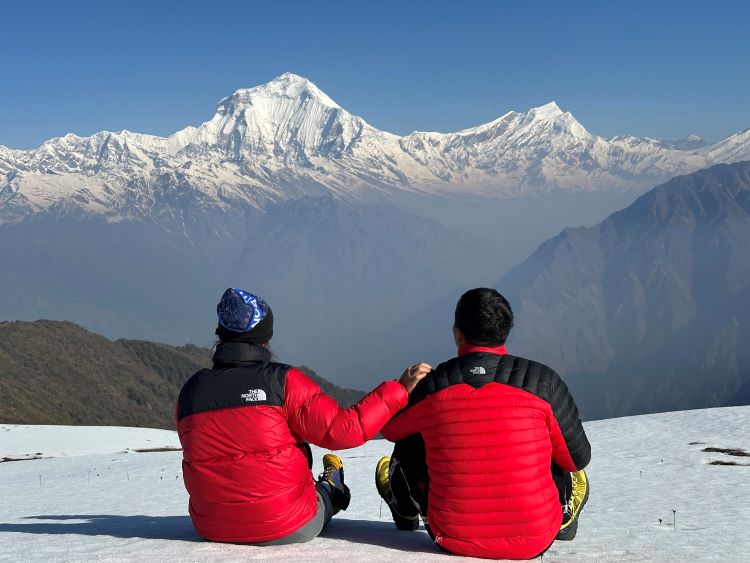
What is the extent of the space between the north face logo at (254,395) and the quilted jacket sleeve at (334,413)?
0.64 feet

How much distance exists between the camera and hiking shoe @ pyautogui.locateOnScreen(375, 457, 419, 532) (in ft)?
25.1

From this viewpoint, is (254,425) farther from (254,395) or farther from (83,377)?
(83,377)

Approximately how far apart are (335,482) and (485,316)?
2.89 meters

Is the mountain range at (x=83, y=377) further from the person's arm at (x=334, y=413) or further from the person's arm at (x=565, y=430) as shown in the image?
the person's arm at (x=565, y=430)

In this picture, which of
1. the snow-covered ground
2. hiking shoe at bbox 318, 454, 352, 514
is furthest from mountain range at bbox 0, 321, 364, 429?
hiking shoe at bbox 318, 454, 352, 514

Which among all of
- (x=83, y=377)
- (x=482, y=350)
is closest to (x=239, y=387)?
(x=482, y=350)

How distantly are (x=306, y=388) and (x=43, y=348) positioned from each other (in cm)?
14038

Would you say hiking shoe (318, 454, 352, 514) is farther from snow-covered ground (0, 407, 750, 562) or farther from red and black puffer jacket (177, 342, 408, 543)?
red and black puffer jacket (177, 342, 408, 543)

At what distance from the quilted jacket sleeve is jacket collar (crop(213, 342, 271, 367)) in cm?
36

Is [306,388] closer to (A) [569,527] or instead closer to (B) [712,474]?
(A) [569,527]

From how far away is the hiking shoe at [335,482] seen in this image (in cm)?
788

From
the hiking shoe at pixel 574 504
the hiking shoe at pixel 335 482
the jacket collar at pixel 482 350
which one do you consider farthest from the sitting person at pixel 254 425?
the hiking shoe at pixel 574 504

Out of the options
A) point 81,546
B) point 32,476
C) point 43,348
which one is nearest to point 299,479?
point 81,546

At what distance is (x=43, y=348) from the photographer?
440ft
